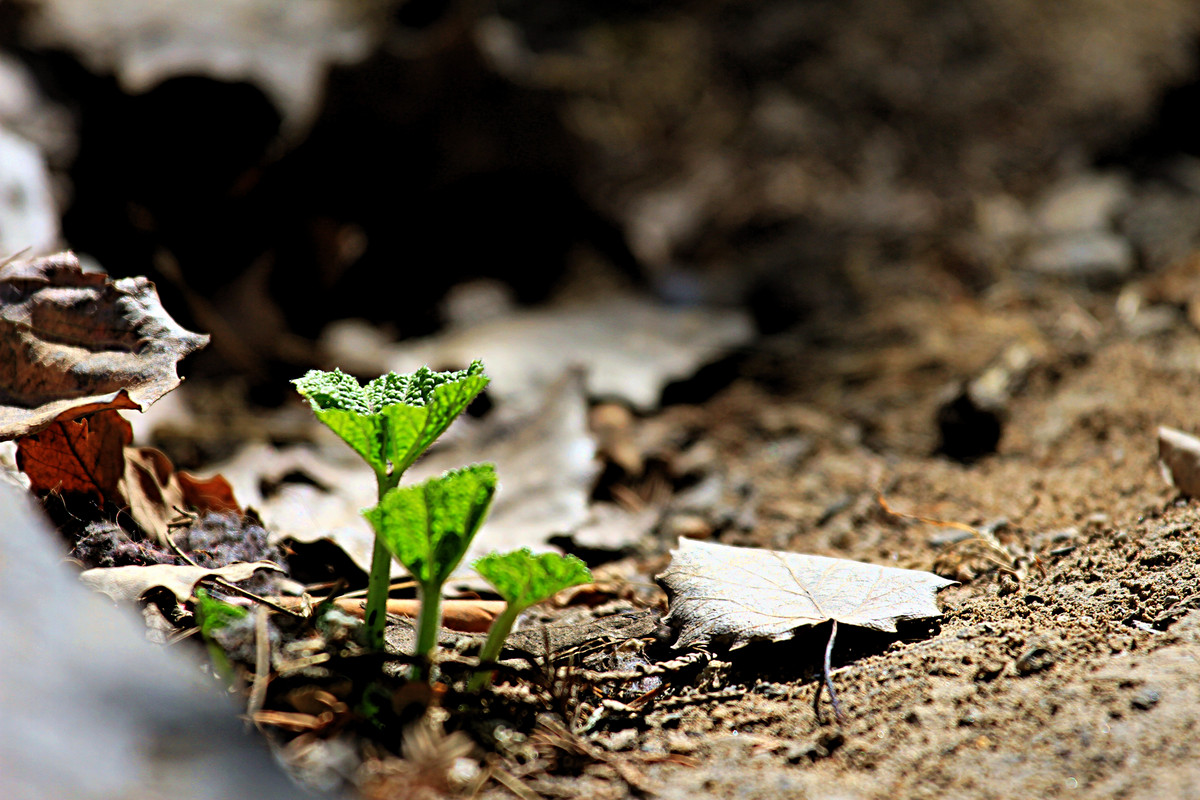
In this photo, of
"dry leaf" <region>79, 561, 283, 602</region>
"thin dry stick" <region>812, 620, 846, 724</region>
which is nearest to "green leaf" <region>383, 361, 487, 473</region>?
"dry leaf" <region>79, 561, 283, 602</region>

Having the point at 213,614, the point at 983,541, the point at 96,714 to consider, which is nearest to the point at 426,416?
the point at 213,614

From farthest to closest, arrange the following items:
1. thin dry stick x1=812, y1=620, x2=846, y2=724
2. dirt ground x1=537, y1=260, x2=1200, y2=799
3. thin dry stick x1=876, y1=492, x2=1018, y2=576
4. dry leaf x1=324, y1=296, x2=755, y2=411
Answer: dry leaf x1=324, y1=296, x2=755, y2=411, thin dry stick x1=876, y1=492, x2=1018, y2=576, thin dry stick x1=812, y1=620, x2=846, y2=724, dirt ground x1=537, y1=260, x2=1200, y2=799

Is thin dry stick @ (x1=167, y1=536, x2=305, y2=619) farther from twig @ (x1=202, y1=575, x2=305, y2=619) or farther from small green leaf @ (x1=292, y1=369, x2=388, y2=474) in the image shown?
small green leaf @ (x1=292, y1=369, x2=388, y2=474)

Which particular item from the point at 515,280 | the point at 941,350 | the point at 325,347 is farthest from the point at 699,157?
the point at 325,347

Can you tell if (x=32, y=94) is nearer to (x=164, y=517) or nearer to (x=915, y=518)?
(x=164, y=517)

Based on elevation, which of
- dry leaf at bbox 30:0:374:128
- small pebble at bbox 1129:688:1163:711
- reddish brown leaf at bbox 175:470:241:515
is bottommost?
small pebble at bbox 1129:688:1163:711
